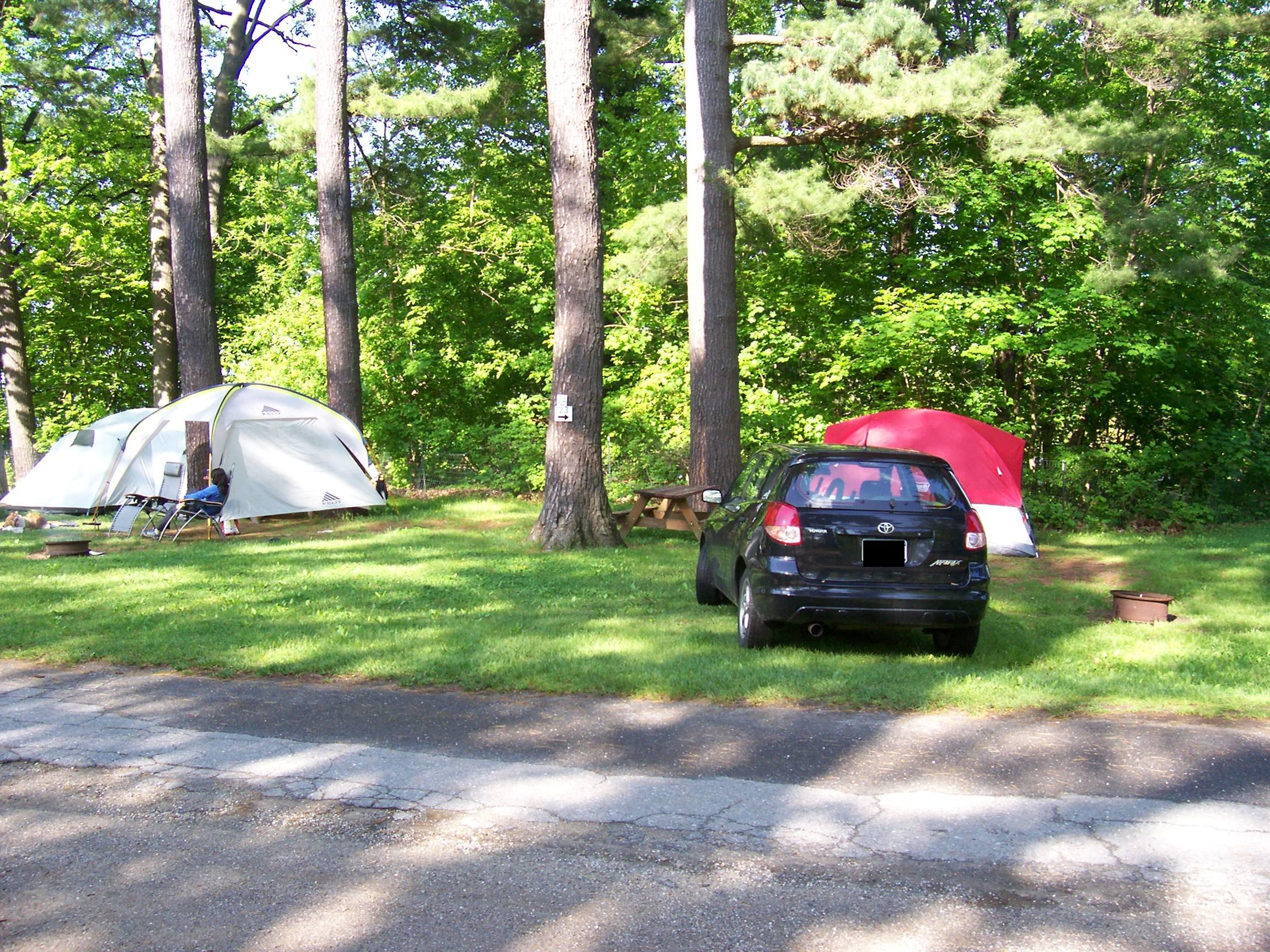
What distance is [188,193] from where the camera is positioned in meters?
18.2

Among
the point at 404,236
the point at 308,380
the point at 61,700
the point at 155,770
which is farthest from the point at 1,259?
the point at 155,770

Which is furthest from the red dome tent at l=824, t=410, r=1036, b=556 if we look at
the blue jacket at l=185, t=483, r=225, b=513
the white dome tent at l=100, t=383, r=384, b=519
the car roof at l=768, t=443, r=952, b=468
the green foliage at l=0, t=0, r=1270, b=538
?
the blue jacket at l=185, t=483, r=225, b=513

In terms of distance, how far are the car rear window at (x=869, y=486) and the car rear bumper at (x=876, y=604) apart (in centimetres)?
58

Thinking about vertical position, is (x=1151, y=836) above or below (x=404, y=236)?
below

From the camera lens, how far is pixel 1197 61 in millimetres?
17562

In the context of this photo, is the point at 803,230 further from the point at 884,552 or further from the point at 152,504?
the point at 152,504

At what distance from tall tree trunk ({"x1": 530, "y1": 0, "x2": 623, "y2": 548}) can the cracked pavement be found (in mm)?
7476

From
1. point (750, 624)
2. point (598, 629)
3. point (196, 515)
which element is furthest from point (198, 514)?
point (750, 624)

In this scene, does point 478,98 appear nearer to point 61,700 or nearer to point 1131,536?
point 1131,536

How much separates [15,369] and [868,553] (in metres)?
24.4

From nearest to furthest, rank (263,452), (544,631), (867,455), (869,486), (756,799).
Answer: (756,799) < (869,486) < (867,455) < (544,631) < (263,452)

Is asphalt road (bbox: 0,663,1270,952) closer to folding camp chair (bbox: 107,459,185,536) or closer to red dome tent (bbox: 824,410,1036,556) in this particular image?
red dome tent (bbox: 824,410,1036,556)

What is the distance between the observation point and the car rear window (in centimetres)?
748

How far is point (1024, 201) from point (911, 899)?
17183 millimetres
